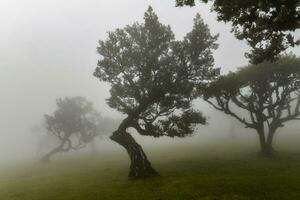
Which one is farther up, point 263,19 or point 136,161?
point 263,19

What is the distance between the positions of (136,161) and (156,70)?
12193 mm

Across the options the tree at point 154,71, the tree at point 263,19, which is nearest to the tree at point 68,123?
the tree at point 154,71

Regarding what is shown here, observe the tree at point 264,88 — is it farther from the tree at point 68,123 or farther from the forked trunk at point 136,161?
the tree at point 68,123

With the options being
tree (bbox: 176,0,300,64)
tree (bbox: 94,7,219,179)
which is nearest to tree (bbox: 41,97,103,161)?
tree (bbox: 94,7,219,179)

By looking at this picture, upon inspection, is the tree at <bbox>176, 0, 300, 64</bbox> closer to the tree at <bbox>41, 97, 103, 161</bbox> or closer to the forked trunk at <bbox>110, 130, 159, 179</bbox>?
the forked trunk at <bbox>110, 130, 159, 179</bbox>

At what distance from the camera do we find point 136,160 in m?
35.7

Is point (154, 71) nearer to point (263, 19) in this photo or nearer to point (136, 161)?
point (136, 161)

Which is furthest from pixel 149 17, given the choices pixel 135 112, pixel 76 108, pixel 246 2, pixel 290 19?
pixel 76 108

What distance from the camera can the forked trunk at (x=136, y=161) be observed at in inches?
1362

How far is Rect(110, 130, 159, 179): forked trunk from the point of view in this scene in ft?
113

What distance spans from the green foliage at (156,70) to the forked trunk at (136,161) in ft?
9.18

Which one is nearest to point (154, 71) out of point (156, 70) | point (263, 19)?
point (156, 70)

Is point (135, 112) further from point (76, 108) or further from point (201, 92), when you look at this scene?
point (76, 108)

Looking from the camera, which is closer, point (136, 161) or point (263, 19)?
point (263, 19)
